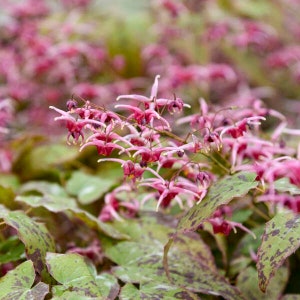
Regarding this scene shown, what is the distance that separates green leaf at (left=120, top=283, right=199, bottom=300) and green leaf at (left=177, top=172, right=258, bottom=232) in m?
0.10

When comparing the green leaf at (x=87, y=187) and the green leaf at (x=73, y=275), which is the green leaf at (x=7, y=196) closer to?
the green leaf at (x=87, y=187)

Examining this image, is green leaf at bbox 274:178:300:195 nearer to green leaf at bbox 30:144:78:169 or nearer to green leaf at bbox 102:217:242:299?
green leaf at bbox 102:217:242:299

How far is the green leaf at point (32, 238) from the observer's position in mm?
877

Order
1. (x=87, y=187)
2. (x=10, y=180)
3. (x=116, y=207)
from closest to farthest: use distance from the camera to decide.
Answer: (x=116, y=207), (x=87, y=187), (x=10, y=180)

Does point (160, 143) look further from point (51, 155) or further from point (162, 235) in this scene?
point (51, 155)

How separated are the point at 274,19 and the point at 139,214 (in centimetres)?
136

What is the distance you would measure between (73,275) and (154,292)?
4.6 inches

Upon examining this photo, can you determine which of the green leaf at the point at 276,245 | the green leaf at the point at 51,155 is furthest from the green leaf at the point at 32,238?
the green leaf at the point at 51,155

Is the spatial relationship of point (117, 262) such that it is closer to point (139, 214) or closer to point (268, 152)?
point (139, 214)

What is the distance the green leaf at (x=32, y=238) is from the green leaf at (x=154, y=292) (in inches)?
4.9

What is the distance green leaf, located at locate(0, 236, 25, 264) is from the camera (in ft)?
3.18

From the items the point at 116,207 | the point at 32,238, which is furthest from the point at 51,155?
the point at 32,238

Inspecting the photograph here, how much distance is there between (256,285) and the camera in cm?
97

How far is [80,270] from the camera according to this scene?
2.78 feet
